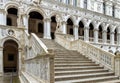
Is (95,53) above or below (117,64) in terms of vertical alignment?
above

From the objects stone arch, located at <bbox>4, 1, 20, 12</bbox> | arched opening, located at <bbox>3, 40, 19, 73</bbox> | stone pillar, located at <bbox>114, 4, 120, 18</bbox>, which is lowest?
arched opening, located at <bbox>3, 40, 19, 73</bbox>

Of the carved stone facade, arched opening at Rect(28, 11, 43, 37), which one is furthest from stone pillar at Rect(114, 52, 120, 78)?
arched opening at Rect(28, 11, 43, 37)

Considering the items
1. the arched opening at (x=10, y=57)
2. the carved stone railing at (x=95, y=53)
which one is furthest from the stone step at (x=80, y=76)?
the arched opening at (x=10, y=57)

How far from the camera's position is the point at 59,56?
37.9 feet

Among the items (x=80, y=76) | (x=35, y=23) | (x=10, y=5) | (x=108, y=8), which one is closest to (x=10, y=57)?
(x=35, y=23)

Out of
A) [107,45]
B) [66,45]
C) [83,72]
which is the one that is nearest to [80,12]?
[107,45]

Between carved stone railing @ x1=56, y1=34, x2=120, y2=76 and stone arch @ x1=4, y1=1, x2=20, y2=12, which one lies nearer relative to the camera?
carved stone railing @ x1=56, y1=34, x2=120, y2=76

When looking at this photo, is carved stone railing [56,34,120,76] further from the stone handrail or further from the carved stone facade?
the carved stone facade

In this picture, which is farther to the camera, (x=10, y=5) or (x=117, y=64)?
(x=10, y=5)

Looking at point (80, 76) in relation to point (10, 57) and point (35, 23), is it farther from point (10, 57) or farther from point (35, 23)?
point (35, 23)

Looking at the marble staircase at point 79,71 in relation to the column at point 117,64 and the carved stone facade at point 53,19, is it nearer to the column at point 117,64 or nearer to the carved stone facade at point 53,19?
the column at point 117,64

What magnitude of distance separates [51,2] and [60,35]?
5.80 metres

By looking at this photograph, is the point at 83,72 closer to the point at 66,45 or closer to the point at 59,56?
the point at 59,56

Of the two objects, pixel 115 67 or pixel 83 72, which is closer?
pixel 83 72
